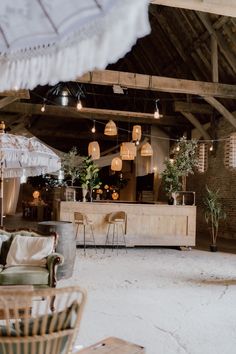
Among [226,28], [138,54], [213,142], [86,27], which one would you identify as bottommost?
[86,27]

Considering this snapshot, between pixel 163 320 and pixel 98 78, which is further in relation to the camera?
pixel 98 78

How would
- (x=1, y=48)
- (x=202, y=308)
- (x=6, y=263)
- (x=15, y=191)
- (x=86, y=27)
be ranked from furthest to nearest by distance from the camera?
(x=15, y=191), (x=6, y=263), (x=202, y=308), (x=1, y=48), (x=86, y=27)

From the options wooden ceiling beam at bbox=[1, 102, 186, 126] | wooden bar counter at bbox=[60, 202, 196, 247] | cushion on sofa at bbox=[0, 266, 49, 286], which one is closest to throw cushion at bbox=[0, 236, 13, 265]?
cushion on sofa at bbox=[0, 266, 49, 286]

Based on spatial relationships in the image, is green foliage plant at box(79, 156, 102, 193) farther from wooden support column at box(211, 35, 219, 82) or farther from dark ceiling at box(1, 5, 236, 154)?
wooden support column at box(211, 35, 219, 82)

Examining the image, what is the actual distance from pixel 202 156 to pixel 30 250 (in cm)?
819

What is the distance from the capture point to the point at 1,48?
3.62 feet

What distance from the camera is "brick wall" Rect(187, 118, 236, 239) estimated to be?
10625 millimetres

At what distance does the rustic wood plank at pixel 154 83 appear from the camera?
7.62 m

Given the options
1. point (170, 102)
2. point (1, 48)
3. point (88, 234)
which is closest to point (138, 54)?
point (170, 102)

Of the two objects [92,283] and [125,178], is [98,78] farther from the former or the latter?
[125,178]

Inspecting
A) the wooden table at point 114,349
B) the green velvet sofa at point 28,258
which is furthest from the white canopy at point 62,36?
the green velvet sofa at point 28,258

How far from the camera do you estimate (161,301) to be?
14.9ft

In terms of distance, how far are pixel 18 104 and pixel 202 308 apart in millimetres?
8564

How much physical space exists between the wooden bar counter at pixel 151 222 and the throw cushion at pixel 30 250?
376 cm
